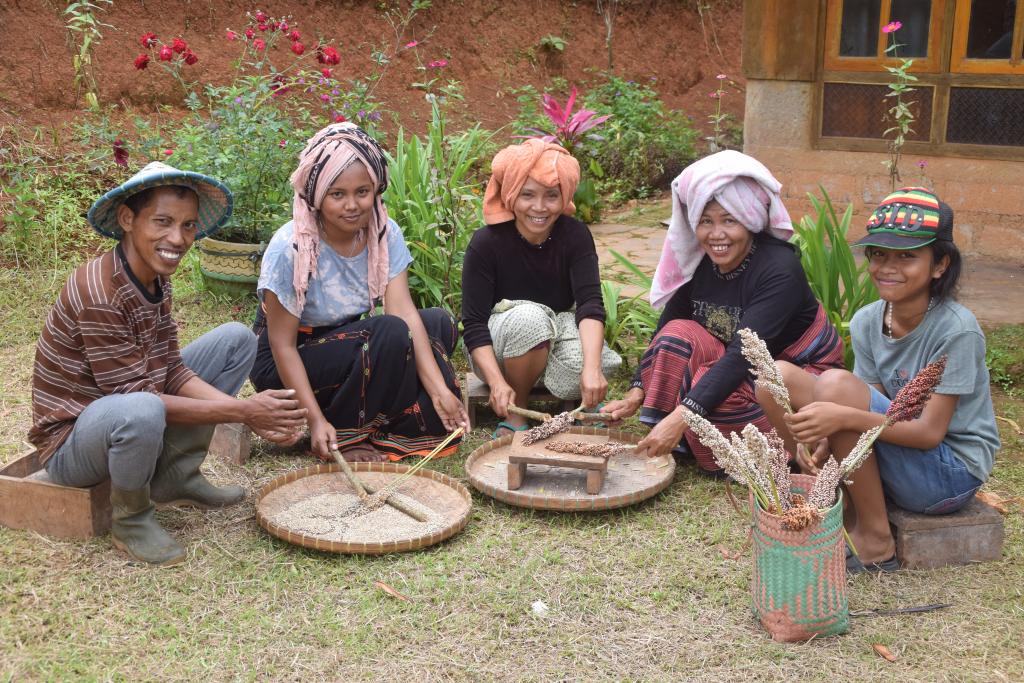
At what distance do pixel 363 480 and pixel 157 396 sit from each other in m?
0.78

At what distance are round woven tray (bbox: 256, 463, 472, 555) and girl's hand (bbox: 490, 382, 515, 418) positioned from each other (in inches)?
15.1

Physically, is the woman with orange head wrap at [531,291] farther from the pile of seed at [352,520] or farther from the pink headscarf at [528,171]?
the pile of seed at [352,520]

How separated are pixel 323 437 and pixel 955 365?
1912 mm

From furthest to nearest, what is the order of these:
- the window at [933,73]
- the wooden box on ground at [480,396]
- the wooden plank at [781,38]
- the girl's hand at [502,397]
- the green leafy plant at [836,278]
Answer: the wooden plank at [781,38], the window at [933,73], the green leafy plant at [836,278], the wooden box on ground at [480,396], the girl's hand at [502,397]

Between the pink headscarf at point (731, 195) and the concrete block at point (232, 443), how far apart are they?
163cm

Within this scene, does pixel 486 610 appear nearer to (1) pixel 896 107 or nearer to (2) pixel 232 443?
(2) pixel 232 443

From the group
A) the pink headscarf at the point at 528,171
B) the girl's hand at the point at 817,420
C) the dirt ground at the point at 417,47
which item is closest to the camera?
the girl's hand at the point at 817,420

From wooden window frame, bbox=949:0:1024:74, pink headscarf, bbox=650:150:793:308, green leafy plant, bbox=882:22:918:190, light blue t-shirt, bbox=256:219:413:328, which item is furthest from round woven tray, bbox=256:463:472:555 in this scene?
wooden window frame, bbox=949:0:1024:74

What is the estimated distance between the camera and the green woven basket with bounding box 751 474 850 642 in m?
2.33

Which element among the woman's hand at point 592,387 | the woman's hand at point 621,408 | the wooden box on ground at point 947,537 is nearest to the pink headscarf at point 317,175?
the woman's hand at point 592,387

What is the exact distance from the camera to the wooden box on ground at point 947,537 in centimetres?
272

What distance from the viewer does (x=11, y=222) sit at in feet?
18.8

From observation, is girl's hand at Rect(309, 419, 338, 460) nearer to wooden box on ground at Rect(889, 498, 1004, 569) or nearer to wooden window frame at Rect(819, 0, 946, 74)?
wooden box on ground at Rect(889, 498, 1004, 569)

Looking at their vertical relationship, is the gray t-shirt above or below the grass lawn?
above
